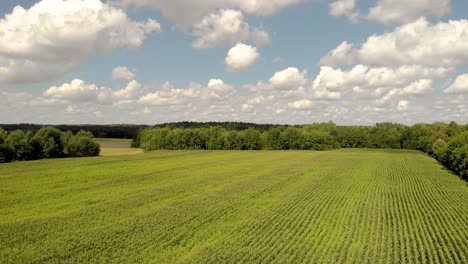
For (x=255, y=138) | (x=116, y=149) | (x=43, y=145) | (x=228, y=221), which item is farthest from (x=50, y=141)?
(x=228, y=221)

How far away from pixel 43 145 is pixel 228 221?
260 ft

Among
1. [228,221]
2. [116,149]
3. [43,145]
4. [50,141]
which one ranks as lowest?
[116,149]

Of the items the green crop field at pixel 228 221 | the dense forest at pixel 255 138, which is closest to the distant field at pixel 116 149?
the dense forest at pixel 255 138

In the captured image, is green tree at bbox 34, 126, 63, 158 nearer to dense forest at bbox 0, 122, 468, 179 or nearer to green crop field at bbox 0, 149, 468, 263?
dense forest at bbox 0, 122, 468, 179

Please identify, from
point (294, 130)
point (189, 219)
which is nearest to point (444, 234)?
point (189, 219)

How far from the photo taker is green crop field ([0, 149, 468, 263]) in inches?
754

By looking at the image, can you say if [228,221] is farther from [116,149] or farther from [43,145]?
[116,149]

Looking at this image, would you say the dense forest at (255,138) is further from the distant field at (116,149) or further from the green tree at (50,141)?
the distant field at (116,149)

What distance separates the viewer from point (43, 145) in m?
89.9

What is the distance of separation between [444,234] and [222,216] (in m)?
15.2

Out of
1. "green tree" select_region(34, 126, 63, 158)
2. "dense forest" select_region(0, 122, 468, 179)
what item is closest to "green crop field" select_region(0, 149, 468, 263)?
"green tree" select_region(34, 126, 63, 158)

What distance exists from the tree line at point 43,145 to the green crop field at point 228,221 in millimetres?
40473

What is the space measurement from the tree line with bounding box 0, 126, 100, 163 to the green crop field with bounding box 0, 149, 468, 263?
40473 mm

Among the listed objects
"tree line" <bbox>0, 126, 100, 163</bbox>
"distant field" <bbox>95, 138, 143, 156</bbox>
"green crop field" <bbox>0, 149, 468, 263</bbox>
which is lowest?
"distant field" <bbox>95, 138, 143, 156</bbox>
